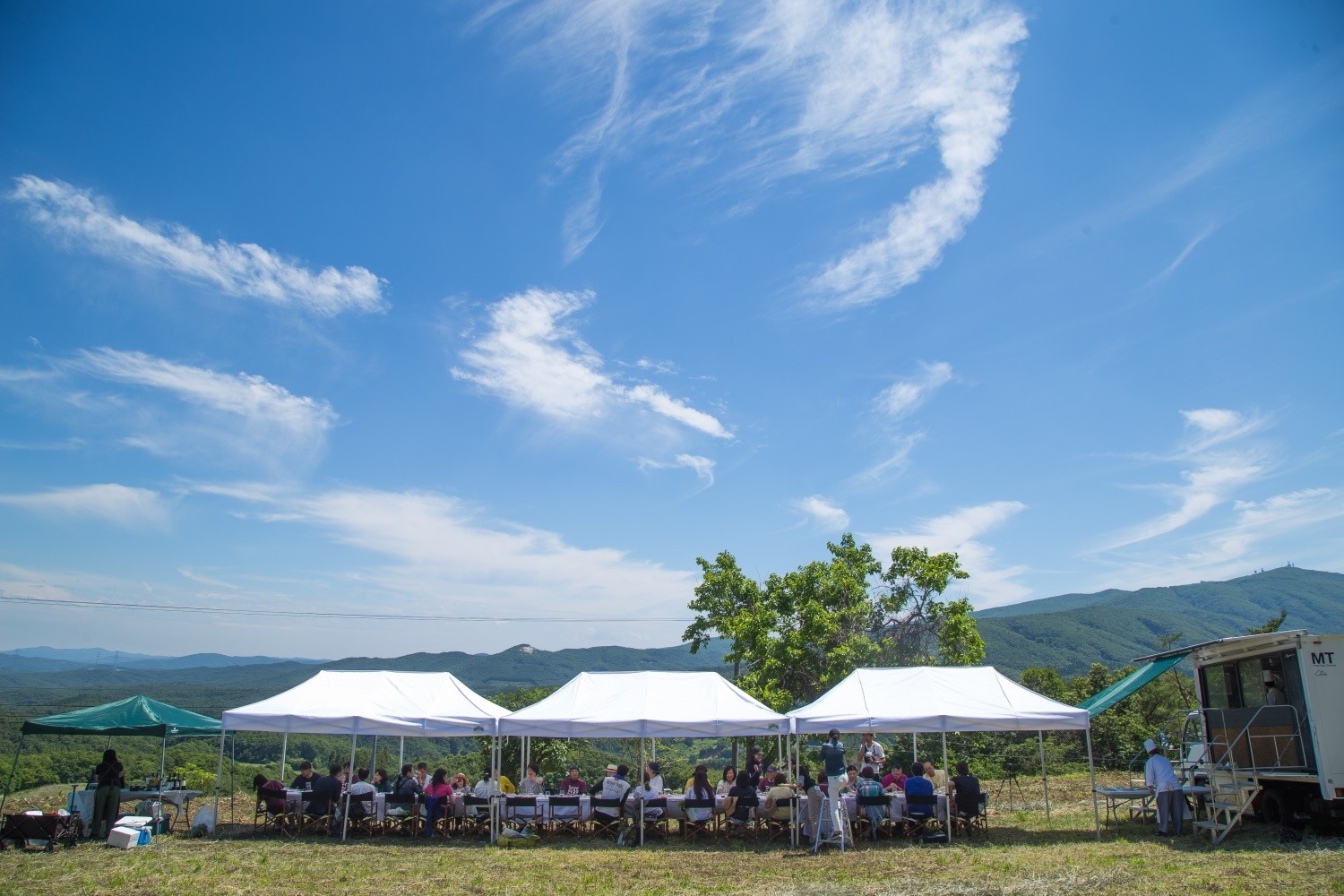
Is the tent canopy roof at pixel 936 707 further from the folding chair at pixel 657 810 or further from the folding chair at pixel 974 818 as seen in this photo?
the folding chair at pixel 657 810

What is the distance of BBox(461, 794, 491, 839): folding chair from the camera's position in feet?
43.9

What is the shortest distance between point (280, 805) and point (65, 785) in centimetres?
918

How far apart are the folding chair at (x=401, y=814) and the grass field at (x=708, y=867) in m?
0.42

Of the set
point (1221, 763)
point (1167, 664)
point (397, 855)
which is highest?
point (1167, 664)

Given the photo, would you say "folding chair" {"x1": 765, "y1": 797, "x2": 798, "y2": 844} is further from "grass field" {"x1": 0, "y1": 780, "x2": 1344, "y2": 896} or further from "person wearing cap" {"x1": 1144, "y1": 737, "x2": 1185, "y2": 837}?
"person wearing cap" {"x1": 1144, "y1": 737, "x2": 1185, "y2": 837}

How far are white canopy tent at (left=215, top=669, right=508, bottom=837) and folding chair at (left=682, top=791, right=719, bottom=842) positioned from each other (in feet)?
9.81

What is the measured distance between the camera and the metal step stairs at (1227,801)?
11008 mm

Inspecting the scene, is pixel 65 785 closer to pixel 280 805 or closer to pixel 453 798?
pixel 280 805

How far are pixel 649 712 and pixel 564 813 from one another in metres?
1.97

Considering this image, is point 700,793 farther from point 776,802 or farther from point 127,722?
point 127,722

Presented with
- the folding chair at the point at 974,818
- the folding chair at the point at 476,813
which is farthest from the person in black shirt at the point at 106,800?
the folding chair at the point at 974,818

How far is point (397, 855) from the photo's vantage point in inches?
452

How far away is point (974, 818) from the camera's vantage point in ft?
42.5

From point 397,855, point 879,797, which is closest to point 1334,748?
point 879,797
